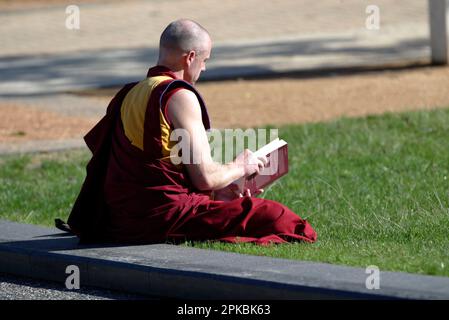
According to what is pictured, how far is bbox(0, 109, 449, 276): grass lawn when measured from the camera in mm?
5535

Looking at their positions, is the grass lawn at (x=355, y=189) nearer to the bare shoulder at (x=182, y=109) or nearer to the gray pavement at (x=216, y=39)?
the bare shoulder at (x=182, y=109)

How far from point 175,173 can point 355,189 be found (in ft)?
7.08

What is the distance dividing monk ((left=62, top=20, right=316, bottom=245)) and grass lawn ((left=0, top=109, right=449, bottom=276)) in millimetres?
141

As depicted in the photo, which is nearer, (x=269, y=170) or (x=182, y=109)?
(x=182, y=109)

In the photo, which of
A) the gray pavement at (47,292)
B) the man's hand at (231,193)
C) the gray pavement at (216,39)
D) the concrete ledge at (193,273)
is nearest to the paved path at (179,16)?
the gray pavement at (216,39)

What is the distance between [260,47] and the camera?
1633 cm

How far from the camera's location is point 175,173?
18.7 feet

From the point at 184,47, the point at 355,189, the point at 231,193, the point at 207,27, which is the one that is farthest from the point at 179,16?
the point at 184,47

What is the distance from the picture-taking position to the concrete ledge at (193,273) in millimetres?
4664

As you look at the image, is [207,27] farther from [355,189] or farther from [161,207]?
[161,207]

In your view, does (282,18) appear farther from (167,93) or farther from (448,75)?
(167,93)

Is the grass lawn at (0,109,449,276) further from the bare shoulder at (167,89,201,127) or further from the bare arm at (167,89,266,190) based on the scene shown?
the bare shoulder at (167,89,201,127)

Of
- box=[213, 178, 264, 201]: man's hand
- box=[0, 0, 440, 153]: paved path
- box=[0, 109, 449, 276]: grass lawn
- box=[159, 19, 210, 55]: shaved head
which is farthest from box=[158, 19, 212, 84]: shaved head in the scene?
box=[0, 0, 440, 153]: paved path
